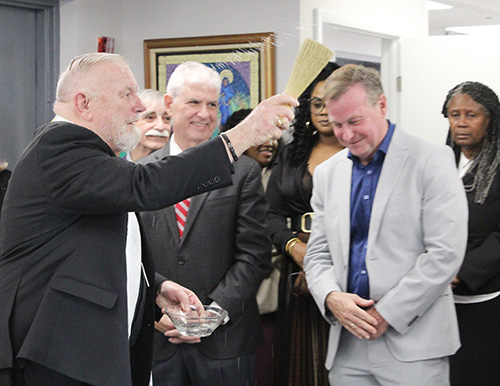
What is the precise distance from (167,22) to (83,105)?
2.94m

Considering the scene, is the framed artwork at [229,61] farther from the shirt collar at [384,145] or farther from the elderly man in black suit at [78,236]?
the elderly man in black suit at [78,236]

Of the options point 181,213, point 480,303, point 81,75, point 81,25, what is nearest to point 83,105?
point 81,75

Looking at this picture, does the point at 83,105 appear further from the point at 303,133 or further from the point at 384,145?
the point at 303,133

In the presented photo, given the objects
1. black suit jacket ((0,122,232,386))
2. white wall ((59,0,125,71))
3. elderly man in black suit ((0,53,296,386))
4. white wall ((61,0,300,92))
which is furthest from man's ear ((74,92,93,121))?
white wall ((59,0,125,71))

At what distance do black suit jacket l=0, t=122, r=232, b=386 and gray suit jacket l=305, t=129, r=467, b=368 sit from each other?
0.77 m

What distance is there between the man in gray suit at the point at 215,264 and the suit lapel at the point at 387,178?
0.51 m

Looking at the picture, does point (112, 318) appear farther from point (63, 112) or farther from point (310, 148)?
point (310, 148)

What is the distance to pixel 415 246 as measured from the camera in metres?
2.42

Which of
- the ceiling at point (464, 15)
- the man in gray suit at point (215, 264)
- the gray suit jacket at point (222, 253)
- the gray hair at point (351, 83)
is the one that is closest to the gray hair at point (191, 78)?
the man in gray suit at point (215, 264)

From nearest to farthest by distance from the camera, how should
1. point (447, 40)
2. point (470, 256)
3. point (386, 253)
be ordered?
point (386, 253) → point (470, 256) → point (447, 40)

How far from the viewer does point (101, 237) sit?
189 centimetres

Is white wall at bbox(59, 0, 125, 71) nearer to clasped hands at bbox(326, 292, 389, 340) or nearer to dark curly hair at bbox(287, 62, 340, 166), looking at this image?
dark curly hair at bbox(287, 62, 340, 166)

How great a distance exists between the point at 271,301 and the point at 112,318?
159 cm

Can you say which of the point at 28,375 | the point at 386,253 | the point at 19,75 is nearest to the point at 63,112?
the point at 28,375
